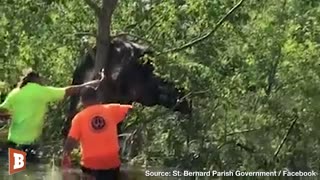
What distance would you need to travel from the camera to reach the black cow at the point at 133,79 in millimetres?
5961

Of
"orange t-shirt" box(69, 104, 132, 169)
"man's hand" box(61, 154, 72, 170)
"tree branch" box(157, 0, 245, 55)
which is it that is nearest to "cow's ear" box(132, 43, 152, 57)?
"tree branch" box(157, 0, 245, 55)

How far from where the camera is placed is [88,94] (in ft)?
17.7

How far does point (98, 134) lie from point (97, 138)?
31 mm

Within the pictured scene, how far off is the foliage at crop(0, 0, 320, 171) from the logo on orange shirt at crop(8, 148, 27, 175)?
2.83ft

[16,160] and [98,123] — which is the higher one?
[98,123]

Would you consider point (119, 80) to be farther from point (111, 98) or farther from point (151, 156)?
point (151, 156)

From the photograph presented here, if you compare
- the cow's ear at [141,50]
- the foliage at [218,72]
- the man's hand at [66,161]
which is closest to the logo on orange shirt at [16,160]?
the man's hand at [66,161]

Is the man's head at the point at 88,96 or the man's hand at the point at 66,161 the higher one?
the man's head at the point at 88,96

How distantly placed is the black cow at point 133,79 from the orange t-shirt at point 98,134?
688 millimetres

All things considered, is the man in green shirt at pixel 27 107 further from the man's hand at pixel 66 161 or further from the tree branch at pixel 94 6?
the tree branch at pixel 94 6

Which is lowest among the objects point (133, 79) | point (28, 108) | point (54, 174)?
point (54, 174)

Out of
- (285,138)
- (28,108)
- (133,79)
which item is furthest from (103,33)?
(285,138)

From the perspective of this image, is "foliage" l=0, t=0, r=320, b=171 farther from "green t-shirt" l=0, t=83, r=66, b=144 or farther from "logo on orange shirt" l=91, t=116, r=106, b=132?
"logo on orange shirt" l=91, t=116, r=106, b=132

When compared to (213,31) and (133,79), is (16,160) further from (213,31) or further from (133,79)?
(213,31)
